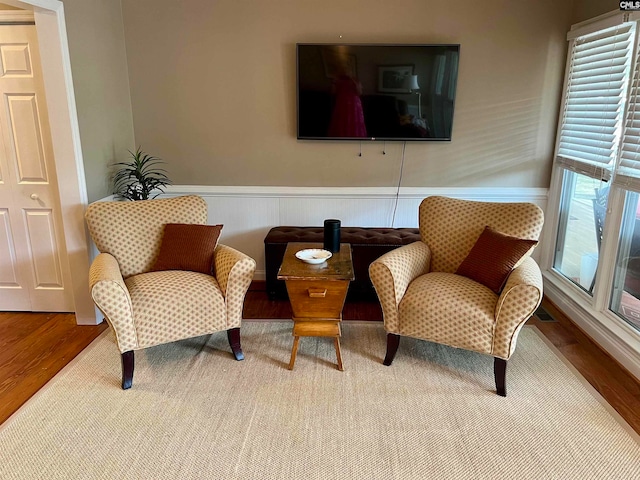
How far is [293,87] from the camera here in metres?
3.63

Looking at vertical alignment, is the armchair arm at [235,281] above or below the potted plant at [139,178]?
below

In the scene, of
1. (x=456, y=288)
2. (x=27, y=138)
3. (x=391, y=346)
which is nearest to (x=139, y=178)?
(x=27, y=138)

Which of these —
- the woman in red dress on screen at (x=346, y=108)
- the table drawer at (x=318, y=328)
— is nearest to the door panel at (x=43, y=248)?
the table drawer at (x=318, y=328)

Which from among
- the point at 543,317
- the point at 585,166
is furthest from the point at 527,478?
the point at 585,166

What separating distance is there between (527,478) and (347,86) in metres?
2.82

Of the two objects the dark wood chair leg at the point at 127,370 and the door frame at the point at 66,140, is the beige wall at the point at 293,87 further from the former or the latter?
the dark wood chair leg at the point at 127,370

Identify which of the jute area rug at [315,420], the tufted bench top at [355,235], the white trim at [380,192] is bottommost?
the jute area rug at [315,420]

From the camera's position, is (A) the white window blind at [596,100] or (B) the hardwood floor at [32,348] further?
(A) the white window blind at [596,100]

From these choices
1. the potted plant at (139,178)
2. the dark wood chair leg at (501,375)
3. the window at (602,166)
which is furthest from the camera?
the potted plant at (139,178)

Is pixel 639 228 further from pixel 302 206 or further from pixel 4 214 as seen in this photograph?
pixel 4 214

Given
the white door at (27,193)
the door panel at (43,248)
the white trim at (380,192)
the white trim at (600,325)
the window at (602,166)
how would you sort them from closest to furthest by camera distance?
1. the white trim at (600,325)
2. the window at (602,166)
3. the white door at (27,193)
4. the door panel at (43,248)
5. the white trim at (380,192)

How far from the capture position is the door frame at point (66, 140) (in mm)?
2688

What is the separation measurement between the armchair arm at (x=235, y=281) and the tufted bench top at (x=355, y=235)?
895mm

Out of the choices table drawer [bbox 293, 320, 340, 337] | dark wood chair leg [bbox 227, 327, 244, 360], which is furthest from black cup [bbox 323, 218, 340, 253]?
dark wood chair leg [bbox 227, 327, 244, 360]
